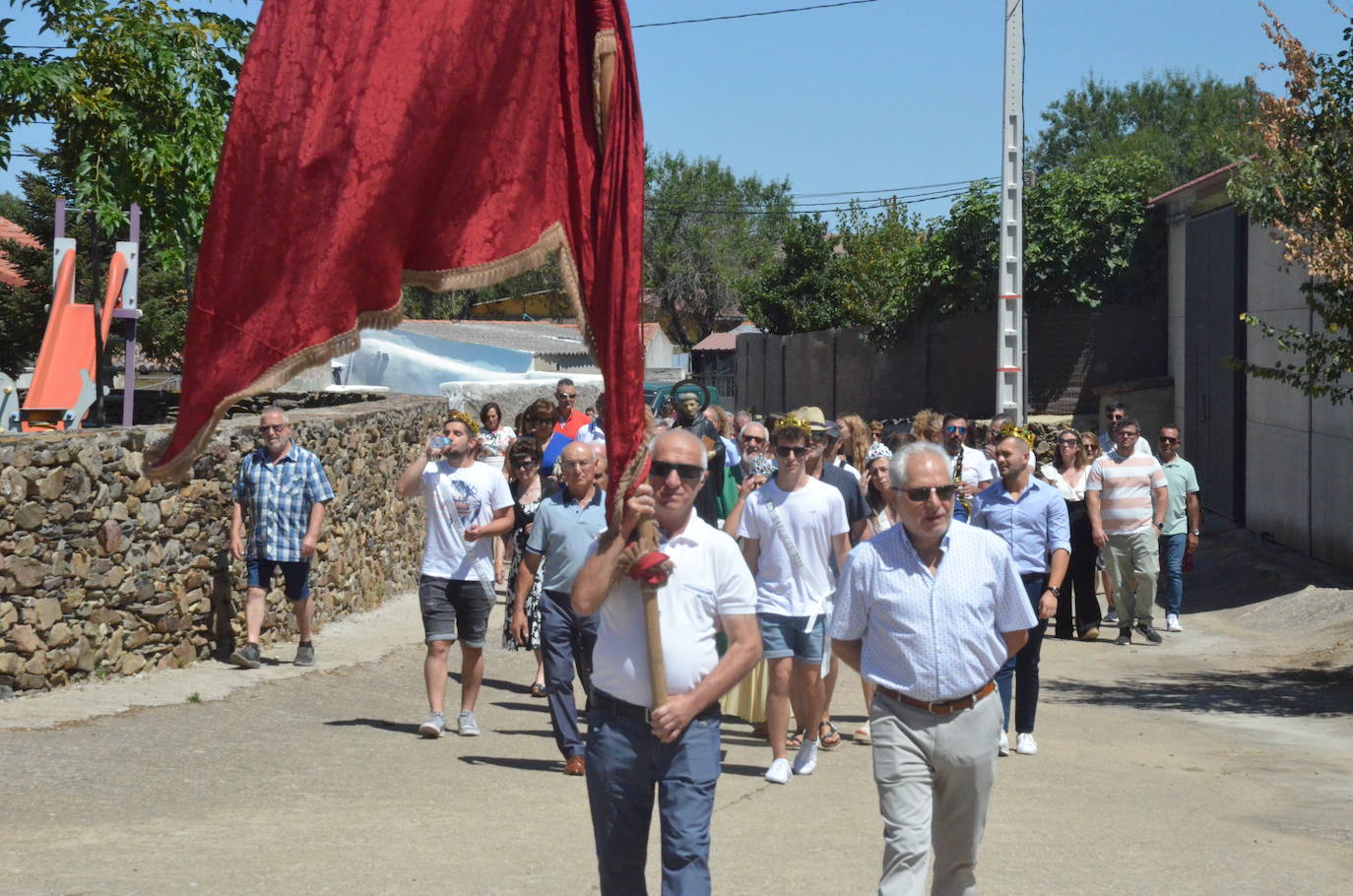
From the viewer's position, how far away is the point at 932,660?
222 inches

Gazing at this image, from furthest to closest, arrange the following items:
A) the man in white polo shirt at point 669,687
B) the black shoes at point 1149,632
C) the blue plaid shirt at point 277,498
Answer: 1. the black shoes at point 1149,632
2. the blue plaid shirt at point 277,498
3. the man in white polo shirt at point 669,687

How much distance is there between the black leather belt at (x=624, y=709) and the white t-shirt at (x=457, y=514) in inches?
193

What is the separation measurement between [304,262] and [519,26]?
83 cm

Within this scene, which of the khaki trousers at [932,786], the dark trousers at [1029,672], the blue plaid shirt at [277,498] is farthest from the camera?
the blue plaid shirt at [277,498]

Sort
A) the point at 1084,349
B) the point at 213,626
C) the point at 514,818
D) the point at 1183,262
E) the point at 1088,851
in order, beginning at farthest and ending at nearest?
the point at 1084,349 < the point at 1183,262 < the point at 213,626 < the point at 514,818 < the point at 1088,851

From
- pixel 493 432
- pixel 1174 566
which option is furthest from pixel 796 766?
pixel 493 432

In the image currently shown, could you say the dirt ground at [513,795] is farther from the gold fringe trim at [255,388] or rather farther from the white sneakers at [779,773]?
the gold fringe trim at [255,388]

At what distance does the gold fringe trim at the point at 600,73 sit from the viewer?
4.24m

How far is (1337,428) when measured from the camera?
1812 cm


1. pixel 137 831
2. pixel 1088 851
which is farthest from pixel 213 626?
pixel 1088 851

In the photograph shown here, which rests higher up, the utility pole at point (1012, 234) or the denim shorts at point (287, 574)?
the utility pole at point (1012, 234)

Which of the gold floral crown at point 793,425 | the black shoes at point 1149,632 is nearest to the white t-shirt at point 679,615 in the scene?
the gold floral crown at point 793,425

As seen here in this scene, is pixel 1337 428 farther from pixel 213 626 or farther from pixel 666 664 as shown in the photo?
pixel 666 664

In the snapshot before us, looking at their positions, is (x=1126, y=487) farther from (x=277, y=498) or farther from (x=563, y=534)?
(x=277, y=498)
